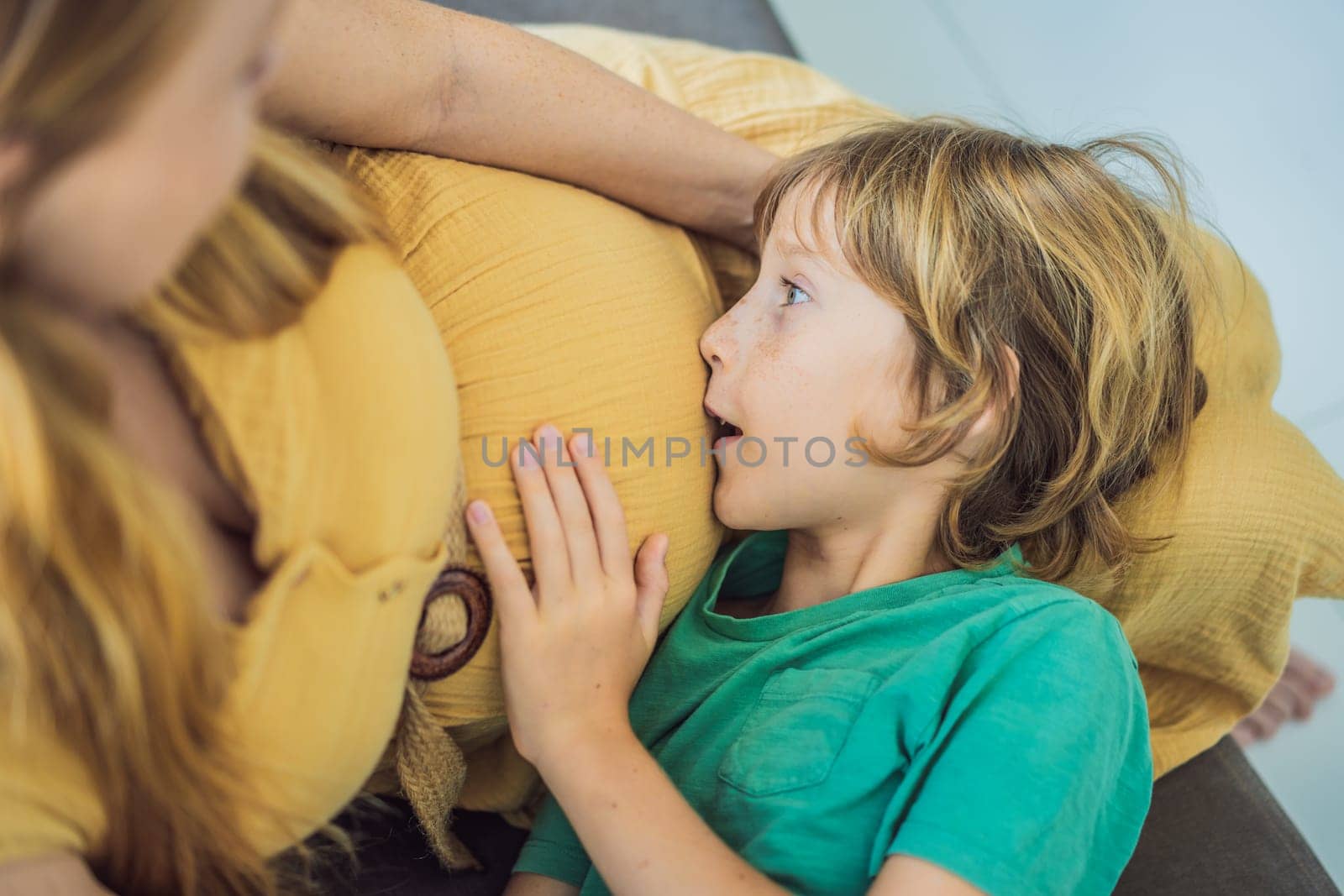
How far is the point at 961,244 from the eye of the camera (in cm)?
78

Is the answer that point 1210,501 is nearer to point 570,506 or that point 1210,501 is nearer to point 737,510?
point 737,510

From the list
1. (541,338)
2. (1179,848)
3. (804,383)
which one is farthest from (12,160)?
(1179,848)

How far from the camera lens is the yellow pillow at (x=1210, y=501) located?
2.81 feet

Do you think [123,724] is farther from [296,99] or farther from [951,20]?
[951,20]

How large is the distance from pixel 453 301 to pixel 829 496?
13.6 inches

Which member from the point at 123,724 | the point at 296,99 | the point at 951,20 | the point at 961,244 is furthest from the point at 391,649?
the point at 951,20

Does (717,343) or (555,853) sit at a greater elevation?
(717,343)

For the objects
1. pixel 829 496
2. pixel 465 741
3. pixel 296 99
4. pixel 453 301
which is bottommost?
pixel 465 741

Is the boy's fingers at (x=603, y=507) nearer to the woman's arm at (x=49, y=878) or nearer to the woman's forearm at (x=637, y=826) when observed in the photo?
the woman's forearm at (x=637, y=826)

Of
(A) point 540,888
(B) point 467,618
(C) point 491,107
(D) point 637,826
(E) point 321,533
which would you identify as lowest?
(A) point 540,888

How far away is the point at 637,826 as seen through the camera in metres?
0.66

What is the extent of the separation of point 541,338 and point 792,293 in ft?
0.79

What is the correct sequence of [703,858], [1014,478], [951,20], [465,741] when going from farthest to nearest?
1. [951,20]
2. [1014,478]
3. [465,741]
4. [703,858]

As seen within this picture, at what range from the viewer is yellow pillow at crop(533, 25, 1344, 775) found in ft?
2.81
